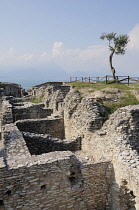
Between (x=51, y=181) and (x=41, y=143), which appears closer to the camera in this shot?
(x=51, y=181)

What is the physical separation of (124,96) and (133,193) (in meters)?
6.97

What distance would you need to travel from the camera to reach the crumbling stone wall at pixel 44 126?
11.7m

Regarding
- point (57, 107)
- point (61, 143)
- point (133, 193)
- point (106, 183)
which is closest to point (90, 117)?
point (61, 143)

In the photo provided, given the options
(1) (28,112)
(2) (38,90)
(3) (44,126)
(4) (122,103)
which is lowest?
(3) (44,126)

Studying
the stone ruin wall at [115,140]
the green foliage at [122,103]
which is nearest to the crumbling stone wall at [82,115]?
the stone ruin wall at [115,140]

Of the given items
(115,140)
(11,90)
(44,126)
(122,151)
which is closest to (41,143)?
(44,126)

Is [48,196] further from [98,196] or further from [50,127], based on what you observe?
[50,127]

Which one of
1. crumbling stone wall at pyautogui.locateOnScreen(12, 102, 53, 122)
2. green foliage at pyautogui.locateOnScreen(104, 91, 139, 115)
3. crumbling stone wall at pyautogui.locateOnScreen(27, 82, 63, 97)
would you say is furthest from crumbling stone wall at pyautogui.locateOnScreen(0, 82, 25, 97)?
green foliage at pyautogui.locateOnScreen(104, 91, 139, 115)

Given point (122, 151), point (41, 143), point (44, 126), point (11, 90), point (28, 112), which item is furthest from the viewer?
point (11, 90)

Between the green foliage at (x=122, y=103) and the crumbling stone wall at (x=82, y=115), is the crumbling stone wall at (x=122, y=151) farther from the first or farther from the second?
the green foliage at (x=122, y=103)

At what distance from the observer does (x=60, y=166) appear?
21.4 ft

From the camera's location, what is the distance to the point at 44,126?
40.4ft

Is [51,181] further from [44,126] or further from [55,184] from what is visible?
[44,126]

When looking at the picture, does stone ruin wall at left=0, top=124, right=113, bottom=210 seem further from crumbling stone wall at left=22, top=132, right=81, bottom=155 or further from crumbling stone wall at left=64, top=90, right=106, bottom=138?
crumbling stone wall at left=64, top=90, right=106, bottom=138
